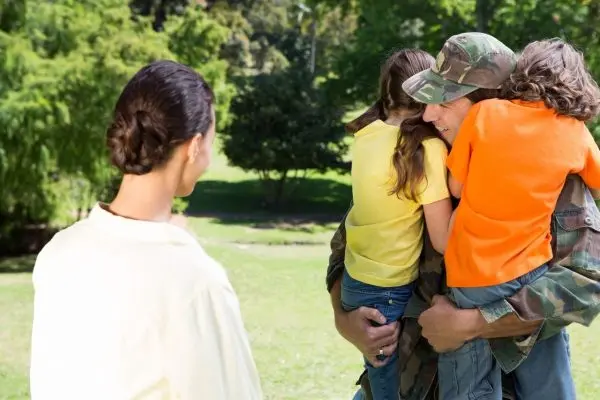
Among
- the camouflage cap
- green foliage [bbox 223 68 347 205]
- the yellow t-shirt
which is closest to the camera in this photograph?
the camouflage cap

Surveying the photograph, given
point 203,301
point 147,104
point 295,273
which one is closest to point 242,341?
point 203,301

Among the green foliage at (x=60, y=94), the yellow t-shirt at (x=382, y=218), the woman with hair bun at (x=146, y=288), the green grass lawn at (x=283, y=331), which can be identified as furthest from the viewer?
the green foliage at (x=60, y=94)

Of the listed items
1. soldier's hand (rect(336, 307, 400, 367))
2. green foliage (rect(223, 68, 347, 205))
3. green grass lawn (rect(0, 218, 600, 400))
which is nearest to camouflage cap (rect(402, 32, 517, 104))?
soldier's hand (rect(336, 307, 400, 367))

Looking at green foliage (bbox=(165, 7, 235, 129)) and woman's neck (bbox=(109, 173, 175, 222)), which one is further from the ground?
woman's neck (bbox=(109, 173, 175, 222))

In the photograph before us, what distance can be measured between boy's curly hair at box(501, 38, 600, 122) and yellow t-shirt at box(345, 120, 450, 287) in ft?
0.95

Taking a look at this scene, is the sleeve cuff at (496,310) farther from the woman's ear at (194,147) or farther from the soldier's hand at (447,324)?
the woman's ear at (194,147)

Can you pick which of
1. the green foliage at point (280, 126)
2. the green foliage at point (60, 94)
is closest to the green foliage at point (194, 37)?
the green foliage at point (60, 94)

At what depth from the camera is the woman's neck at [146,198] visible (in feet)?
5.83

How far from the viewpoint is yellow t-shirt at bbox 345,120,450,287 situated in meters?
2.67

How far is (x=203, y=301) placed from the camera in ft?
5.40

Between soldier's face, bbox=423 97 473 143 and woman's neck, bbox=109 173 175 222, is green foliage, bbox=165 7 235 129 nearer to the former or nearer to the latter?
soldier's face, bbox=423 97 473 143

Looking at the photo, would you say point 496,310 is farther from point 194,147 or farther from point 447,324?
point 194,147

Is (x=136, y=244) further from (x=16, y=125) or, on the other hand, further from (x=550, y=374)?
(x=16, y=125)

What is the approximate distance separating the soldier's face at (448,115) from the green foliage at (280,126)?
21.8 m
